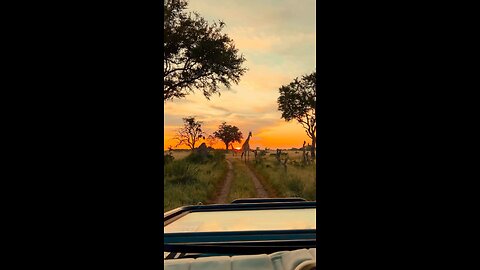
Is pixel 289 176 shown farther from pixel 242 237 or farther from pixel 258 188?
pixel 242 237

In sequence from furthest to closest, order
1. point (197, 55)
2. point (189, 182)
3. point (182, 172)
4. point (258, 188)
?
1. point (258, 188)
2. point (182, 172)
3. point (189, 182)
4. point (197, 55)

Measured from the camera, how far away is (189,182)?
14.9 m

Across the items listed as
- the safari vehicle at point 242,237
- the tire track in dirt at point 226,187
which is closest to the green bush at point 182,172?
the tire track in dirt at point 226,187

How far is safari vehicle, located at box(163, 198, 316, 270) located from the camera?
1.62 metres

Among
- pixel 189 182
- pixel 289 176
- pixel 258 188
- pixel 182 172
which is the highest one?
pixel 182 172

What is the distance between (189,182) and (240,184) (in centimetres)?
361

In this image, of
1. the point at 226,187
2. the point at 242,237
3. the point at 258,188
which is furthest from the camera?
the point at 226,187

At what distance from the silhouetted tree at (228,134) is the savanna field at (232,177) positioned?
0.64 metres

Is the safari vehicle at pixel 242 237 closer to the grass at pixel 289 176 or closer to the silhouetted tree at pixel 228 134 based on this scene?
the grass at pixel 289 176

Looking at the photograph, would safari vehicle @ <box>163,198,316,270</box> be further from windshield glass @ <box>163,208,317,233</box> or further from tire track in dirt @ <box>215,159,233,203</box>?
tire track in dirt @ <box>215,159,233,203</box>

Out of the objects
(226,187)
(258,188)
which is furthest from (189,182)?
(258,188)

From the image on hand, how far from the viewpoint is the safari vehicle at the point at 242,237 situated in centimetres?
162
